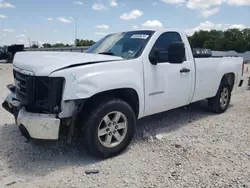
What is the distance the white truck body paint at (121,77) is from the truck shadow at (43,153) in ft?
1.56

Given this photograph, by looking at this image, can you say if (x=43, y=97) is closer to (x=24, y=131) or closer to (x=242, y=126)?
(x=24, y=131)

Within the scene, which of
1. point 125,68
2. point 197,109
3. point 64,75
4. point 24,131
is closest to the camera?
point 64,75

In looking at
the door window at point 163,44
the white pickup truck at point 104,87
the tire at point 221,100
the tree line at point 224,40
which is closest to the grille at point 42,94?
the white pickup truck at point 104,87

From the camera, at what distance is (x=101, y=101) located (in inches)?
145

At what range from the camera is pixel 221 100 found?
6215 mm

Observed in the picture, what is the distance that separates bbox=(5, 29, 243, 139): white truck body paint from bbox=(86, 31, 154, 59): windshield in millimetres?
120

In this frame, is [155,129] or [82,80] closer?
[82,80]

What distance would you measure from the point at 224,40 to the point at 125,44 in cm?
6502

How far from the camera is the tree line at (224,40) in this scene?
59.8m

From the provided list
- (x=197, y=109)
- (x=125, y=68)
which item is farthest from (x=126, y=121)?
(x=197, y=109)

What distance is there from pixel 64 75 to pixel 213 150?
8.14ft

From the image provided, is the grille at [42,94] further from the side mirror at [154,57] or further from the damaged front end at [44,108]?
the side mirror at [154,57]

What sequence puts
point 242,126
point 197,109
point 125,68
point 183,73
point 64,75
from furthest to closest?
point 197,109
point 242,126
point 183,73
point 125,68
point 64,75

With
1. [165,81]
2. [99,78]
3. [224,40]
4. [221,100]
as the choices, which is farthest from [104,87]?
[224,40]
